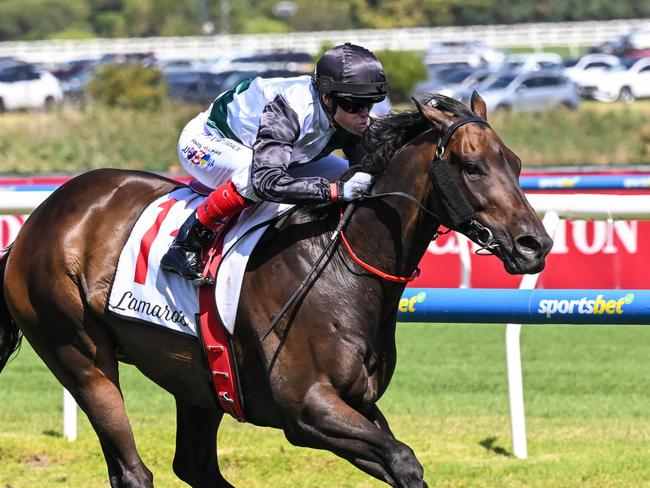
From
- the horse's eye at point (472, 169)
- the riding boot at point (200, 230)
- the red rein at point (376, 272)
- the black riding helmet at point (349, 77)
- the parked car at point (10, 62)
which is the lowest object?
the red rein at point (376, 272)

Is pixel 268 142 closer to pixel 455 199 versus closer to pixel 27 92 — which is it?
pixel 455 199

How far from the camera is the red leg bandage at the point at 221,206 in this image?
14.1ft

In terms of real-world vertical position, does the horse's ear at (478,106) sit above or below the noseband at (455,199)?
above

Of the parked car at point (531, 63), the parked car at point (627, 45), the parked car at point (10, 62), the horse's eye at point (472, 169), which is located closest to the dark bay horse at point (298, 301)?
the horse's eye at point (472, 169)

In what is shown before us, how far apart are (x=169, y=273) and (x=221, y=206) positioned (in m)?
0.37

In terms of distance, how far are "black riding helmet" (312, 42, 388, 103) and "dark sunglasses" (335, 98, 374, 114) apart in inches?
0.8

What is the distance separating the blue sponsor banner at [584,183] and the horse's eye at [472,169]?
5.73 meters

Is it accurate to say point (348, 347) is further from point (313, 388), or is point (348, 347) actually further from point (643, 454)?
point (643, 454)

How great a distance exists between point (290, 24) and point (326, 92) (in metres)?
63.8

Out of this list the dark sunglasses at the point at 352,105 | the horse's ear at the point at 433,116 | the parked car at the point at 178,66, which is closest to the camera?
the horse's ear at the point at 433,116

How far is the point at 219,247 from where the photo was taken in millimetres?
4371

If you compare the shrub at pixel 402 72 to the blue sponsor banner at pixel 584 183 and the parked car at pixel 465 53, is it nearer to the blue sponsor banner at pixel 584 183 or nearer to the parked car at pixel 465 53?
the parked car at pixel 465 53

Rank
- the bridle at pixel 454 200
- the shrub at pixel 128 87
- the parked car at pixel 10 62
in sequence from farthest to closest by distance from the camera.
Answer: the parked car at pixel 10 62 < the shrub at pixel 128 87 < the bridle at pixel 454 200

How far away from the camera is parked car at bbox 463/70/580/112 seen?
2980 cm
